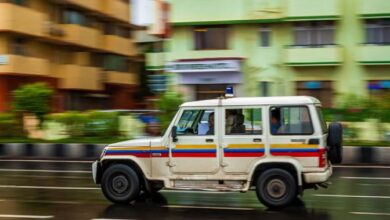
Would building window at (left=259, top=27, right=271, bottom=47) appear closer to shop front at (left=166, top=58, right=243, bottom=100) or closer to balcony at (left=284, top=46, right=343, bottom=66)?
balcony at (left=284, top=46, right=343, bottom=66)

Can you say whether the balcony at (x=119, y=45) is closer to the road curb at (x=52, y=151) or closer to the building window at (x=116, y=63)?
the building window at (x=116, y=63)

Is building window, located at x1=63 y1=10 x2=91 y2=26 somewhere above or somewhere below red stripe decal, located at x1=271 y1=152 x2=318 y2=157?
above

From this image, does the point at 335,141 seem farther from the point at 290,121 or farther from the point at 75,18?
the point at 75,18

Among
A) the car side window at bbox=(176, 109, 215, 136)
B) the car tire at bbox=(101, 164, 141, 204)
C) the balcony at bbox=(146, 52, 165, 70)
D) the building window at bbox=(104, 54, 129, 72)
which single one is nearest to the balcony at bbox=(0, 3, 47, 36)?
the balcony at bbox=(146, 52, 165, 70)

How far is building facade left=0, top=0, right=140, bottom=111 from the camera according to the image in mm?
33531

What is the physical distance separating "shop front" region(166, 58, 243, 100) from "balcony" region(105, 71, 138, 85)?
58.1ft

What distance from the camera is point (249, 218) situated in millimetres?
9047

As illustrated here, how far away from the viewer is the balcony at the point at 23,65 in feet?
107

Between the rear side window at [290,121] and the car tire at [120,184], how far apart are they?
2.56 metres

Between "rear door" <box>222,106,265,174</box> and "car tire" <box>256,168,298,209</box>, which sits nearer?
"car tire" <box>256,168,298,209</box>

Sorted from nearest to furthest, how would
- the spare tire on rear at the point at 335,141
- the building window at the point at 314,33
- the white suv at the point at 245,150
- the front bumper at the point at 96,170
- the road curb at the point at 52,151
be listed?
the white suv at the point at 245,150
the spare tire on rear at the point at 335,141
the front bumper at the point at 96,170
the road curb at the point at 52,151
the building window at the point at 314,33

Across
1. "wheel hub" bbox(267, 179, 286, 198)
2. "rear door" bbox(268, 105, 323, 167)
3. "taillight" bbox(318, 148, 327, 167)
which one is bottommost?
"wheel hub" bbox(267, 179, 286, 198)

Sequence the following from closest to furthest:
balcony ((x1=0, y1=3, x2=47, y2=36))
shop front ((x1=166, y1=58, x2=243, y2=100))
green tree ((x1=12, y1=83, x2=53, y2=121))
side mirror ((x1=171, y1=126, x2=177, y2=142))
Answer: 1. side mirror ((x1=171, y1=126, x2=177, y2=142))
2. green tree ((x1=12, y1=83, x2=53, y2=121))
3. shop front ((x1=166, y1=58, x2=243, y2=100))
4. balcony ((x1=0, y1=3, x2=47, y2=36))

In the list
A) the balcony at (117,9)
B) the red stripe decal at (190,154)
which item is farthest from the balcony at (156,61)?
the red stripe decal at (190,154)
